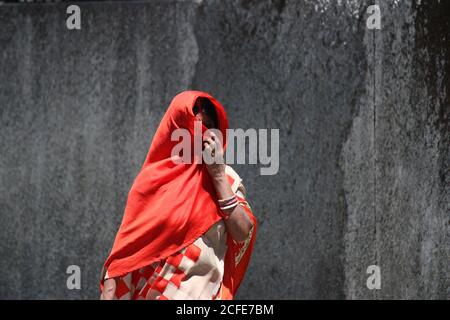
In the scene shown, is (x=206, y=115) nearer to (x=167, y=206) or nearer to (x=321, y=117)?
(x=167, y=206)

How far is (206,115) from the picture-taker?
3.51 meters

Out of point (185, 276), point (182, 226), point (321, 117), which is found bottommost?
point (185, 276)

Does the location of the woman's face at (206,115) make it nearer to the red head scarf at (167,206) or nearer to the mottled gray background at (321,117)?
the red head scarf at (167,206)

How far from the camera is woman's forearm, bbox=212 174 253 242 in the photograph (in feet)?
11.3

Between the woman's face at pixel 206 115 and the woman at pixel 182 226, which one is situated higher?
the woman's face at pixel 206 115

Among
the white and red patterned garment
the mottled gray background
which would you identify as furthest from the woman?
the mottled gray background

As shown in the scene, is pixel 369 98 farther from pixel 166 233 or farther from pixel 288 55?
pixel 166 233

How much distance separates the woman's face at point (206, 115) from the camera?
3475 millimetres

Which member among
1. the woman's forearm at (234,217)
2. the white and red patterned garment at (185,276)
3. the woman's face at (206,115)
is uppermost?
the woman's face at (206,115)

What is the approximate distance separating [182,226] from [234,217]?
0.68ft

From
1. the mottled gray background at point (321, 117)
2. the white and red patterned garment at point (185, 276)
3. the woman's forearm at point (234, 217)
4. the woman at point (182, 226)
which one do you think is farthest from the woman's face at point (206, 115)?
the mottled gray background at point (321, 117)

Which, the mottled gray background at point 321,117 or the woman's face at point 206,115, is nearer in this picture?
the woman's face at point 206,115

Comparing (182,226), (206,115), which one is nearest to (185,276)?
(182,226)

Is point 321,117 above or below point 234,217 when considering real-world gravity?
above
